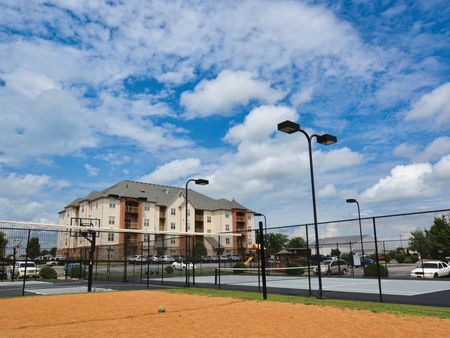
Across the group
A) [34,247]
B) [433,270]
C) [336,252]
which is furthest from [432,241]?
[34,247]

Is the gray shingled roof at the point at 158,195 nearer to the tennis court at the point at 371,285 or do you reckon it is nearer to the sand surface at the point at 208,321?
the tennis court at the point at 371,285

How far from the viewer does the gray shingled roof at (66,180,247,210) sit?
79438 mm

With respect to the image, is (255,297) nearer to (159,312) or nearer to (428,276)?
(159,312)

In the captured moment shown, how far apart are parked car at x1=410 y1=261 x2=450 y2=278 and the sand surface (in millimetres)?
18508

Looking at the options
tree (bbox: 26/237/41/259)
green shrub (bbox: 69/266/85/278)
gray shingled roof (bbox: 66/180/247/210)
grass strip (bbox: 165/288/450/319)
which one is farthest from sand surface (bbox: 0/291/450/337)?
gray shingled roof (bbox: 66/180/247/210)

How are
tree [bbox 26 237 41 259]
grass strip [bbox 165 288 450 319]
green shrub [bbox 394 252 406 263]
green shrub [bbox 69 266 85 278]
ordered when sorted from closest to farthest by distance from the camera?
grass strip [bbox 165 288 450 319] < tree [bbox 26 237 41 259] < green shrub [bbox 69 266 85 278] < green shrub [bbox 394 252 406 263]

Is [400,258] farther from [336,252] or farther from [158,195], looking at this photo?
[158,195]

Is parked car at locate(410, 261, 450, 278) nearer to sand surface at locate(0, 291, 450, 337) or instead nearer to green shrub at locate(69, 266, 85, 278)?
sand surface at locate(0, 291, 450, 337)

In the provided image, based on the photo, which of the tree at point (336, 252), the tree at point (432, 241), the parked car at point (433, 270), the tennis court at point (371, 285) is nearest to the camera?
the tennis court at point (371, 285)

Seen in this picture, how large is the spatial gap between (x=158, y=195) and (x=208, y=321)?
78.7m

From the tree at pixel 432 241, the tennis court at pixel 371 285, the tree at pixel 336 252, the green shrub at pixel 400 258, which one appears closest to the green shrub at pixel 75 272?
the tennis court at pixel 371 285

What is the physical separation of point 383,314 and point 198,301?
23.6ft

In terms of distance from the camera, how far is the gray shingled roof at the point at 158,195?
261 ft

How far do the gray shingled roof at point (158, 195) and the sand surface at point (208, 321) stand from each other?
214 ft
